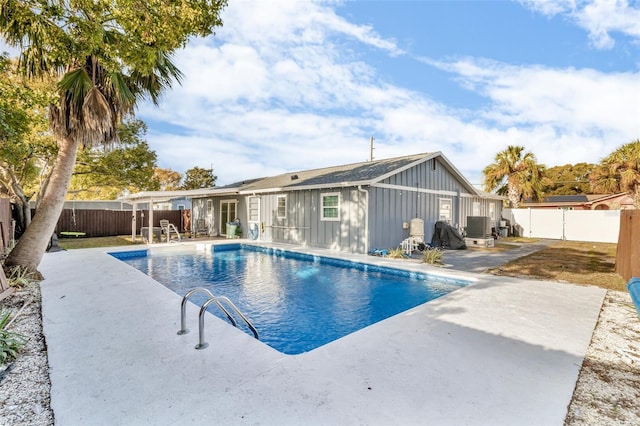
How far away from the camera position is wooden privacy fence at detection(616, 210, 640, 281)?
642 centimetres

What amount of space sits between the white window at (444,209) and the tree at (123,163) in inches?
607

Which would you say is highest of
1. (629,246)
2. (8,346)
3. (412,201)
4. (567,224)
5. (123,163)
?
(123,163)

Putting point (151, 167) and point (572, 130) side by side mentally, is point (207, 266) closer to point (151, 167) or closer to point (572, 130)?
point (151, 167)

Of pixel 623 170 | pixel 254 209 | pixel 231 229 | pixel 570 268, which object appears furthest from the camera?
pixel 623 170

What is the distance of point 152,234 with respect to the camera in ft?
46.9

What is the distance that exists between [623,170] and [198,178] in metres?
32.2

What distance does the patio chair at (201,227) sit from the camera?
727 inches

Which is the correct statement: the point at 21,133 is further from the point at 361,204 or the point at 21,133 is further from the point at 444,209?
the point at 444,209

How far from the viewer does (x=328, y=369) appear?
9.89ft

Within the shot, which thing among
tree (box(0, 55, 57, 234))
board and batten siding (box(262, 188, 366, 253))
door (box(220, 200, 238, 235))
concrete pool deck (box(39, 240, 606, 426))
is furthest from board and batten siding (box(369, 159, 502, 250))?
tree (box(0, 55, 57, 234))

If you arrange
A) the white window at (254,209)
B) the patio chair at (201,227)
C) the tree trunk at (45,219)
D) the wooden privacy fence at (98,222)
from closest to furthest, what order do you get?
the tree trunk at (45,219) < the white window at (254,209) < the wooden privacy fence at (98,222) < the patio chair at (201,227)

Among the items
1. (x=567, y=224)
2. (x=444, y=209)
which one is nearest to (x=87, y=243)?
(x=444, y=209)

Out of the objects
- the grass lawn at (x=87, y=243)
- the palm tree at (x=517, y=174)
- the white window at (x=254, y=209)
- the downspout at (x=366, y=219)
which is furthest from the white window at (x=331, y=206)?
the palm tree at (x=517, y=174)

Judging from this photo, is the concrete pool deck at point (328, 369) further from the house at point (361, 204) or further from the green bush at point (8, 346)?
the house at point (361, 204)
